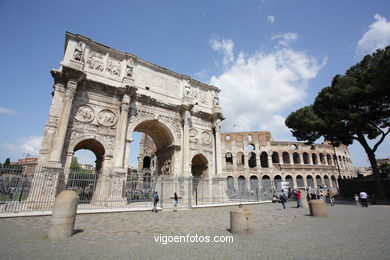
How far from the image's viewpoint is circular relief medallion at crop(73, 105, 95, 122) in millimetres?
12150

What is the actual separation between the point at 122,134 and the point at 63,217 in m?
8.32

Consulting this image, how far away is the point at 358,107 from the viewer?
663 inches

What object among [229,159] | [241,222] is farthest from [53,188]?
[229,159]

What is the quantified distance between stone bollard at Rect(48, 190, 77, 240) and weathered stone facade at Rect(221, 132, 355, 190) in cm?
2979

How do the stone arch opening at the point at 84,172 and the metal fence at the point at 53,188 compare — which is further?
the stone arch opening at the point at 84,172

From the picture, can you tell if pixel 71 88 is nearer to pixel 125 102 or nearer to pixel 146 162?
pixel 125 102

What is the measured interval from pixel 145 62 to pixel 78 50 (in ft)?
16.0

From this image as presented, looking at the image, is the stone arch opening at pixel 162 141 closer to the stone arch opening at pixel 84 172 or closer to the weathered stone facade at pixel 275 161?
the stone arch opening at pixel 84 172

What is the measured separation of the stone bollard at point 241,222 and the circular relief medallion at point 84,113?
10994 millimetres

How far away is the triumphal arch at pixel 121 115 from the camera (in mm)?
11383

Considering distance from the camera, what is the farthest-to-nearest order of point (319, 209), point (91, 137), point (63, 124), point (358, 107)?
1. point (358, 107)
2. point (91, 137)
3. point (63, 124)
4. point (319, 209)

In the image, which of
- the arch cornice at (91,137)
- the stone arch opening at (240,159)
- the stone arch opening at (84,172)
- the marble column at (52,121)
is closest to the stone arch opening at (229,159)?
the stone arch opening at (240,159)

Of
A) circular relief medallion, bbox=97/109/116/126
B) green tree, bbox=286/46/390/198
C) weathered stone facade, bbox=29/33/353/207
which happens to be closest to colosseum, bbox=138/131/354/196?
green tree, bbox=286/46/390/198

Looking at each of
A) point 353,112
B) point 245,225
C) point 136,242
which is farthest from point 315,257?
point 353,112
